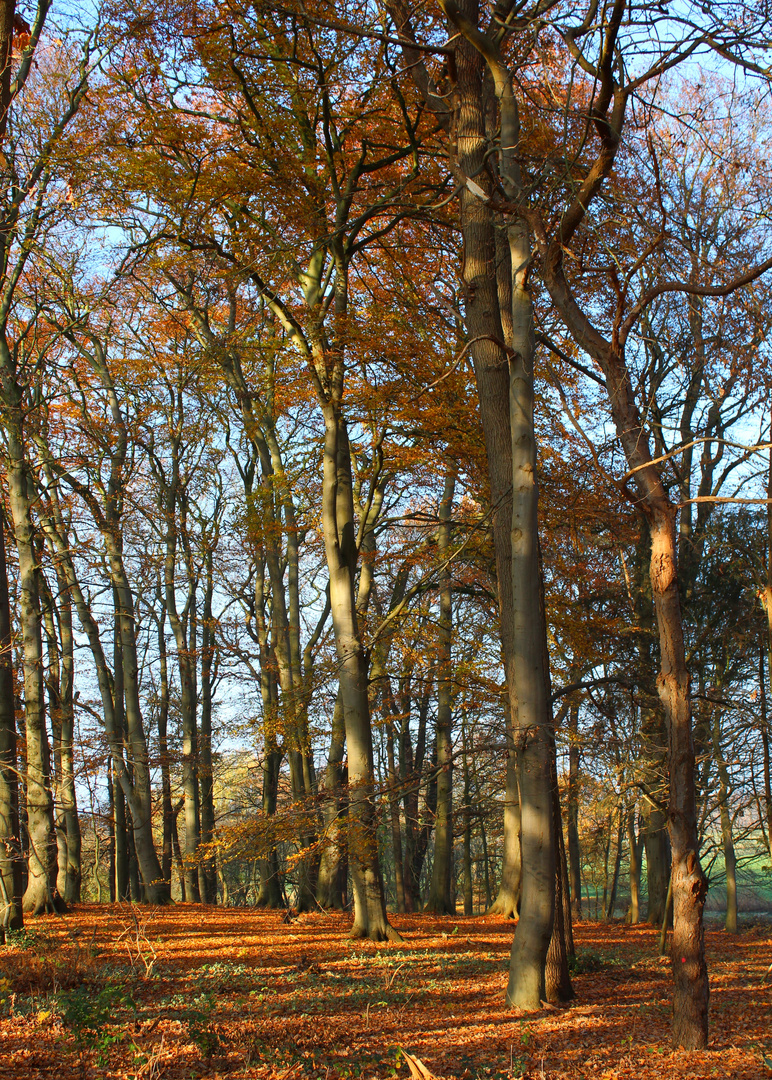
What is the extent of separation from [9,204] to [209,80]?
3.01 meters

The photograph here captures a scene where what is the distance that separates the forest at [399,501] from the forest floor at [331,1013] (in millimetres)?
56

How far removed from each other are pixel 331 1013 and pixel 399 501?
1312 centimetres

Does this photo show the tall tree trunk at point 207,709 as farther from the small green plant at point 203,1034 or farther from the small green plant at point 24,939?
the small green plant at point 203,1034

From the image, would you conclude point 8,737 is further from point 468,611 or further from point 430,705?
point 430,705

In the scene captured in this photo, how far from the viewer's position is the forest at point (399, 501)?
608cm

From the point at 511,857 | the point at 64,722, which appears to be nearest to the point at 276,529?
the point at 511,857

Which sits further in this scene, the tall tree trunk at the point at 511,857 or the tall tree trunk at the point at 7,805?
the tall tree trunk at the point at 511,857

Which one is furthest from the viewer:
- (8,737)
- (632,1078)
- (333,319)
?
Answer: (333,319)

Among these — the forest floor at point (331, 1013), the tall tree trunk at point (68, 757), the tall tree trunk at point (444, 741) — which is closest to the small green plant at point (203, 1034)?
the forest floor at point (331, 1013)

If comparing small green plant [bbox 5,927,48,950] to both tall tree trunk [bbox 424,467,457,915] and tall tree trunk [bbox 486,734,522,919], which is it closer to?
tall tree trunk [bbox 424,467,457,915]

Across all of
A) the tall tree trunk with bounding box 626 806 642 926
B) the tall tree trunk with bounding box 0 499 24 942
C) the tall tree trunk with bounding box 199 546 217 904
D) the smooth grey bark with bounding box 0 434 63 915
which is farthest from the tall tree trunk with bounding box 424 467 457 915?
the tall tree trunk with bounding box 0 499 24 942


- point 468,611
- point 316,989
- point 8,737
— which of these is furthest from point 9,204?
point 468,611

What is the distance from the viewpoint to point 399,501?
18594mm

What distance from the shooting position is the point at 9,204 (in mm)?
9469
